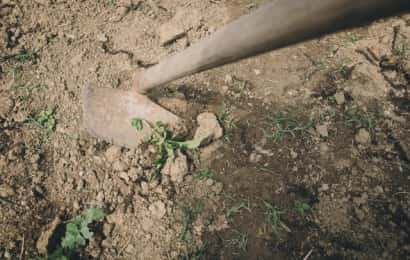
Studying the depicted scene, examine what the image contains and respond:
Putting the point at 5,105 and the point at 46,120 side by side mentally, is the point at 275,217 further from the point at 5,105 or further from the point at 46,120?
the point at 5,105

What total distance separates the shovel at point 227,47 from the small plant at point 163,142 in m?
0.04

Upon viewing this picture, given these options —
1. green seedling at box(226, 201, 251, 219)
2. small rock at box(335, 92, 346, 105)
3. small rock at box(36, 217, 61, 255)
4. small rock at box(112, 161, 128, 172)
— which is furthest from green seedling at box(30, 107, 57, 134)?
small rock at box(335, 92, 346, 105)

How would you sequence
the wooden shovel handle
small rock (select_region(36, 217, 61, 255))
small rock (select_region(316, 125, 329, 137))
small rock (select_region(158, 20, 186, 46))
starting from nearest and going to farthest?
the wooden shovel handle < small rock (select_region(36, 217, 61, 255)) < small rock (select_region(316, 125, 329, 137)) < small rock (select_region(158, 20, 186, 46))

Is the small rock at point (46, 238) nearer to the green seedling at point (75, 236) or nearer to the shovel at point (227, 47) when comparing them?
the green seedling at point (75, 236)

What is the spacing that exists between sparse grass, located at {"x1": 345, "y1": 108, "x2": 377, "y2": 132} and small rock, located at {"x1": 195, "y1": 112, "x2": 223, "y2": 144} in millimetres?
865

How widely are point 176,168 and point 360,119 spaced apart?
126 cm

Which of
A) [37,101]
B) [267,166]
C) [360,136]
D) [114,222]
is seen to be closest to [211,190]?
[267,166]

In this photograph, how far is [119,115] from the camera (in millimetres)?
1880

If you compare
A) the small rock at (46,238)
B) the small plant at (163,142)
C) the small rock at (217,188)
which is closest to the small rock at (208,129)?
the small plant at (163,142)

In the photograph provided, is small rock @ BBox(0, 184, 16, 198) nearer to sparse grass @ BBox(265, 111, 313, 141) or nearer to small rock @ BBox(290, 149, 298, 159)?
sparse grass @ BBox(265, 111, 313, 141)

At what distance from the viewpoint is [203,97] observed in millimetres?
2059

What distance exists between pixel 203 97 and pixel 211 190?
0.67 meters

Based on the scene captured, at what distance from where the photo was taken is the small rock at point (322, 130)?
189 centimetres

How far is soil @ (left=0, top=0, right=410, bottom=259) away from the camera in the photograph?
64.6 inches
